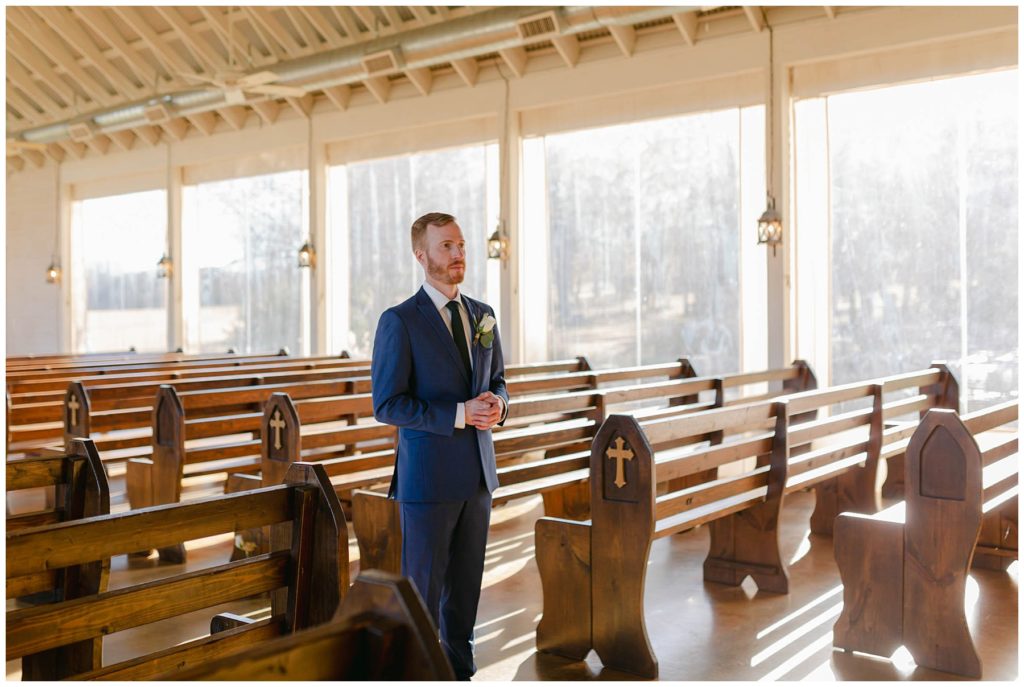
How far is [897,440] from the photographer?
625 cm

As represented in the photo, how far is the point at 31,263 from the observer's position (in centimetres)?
1575

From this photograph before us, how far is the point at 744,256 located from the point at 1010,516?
3.92m

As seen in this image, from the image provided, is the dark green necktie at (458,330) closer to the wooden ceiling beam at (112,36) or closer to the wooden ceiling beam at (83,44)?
the wooden ceiling beam at (112,36)

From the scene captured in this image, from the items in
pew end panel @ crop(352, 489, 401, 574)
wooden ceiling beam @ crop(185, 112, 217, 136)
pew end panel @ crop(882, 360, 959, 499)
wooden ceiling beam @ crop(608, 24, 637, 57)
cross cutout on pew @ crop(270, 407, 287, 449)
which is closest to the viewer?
pew end panel @ crop(352, 489, 401, 574)

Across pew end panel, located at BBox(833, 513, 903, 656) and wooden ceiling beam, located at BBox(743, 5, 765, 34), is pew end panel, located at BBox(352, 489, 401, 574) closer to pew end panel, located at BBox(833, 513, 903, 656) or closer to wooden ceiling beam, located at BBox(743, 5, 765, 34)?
pew end panel, located at BBox(833, 513, 903, 656)

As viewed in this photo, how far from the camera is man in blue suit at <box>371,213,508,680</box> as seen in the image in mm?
3129

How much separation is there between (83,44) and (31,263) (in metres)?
4.95

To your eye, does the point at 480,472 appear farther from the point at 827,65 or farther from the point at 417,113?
the point at 417,113

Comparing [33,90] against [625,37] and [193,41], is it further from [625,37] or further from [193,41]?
[625,37]

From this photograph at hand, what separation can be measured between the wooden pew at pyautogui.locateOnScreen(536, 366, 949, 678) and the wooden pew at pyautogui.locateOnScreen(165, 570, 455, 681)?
2.30m

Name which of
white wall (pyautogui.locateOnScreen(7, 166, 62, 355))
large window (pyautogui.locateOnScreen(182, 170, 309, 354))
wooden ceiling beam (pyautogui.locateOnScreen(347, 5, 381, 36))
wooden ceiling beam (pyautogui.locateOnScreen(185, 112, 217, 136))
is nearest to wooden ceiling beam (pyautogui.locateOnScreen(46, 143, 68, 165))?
white wall (pyautogui.locateOnScreen(7, 166, 62, 355))

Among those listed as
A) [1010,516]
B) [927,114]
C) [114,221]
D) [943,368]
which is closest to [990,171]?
[927,114]

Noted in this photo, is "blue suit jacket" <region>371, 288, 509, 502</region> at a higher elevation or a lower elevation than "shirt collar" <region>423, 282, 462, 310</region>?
lower

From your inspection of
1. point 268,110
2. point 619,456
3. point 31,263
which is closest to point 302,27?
point 268,110
